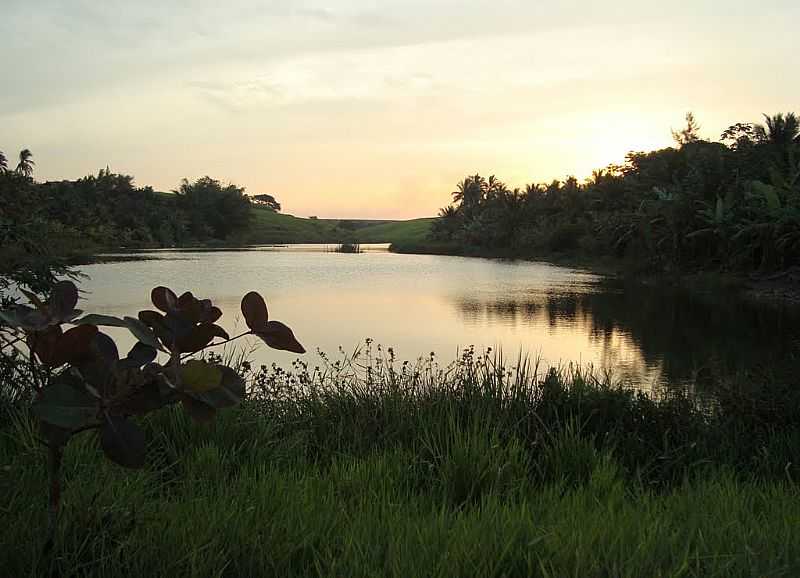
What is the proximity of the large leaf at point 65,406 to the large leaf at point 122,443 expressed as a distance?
0.15 ft

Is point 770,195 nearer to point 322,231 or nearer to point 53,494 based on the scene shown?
point 53,494

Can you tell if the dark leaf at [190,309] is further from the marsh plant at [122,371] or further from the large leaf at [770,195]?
the large leaf at [770,195]

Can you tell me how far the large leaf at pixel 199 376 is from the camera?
5.09 ft

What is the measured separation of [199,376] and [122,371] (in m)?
0.25

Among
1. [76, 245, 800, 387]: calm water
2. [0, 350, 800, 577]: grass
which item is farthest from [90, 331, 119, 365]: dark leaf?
[76, 245, 800, 387]: calm water

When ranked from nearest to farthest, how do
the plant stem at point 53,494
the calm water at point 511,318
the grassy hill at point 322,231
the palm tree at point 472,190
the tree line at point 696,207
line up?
the plant stem at point 53,494
the calm water at point 511,318
the tree line at point 696,207
the palm tree at point 472,190
the grassy hill at point 322,231

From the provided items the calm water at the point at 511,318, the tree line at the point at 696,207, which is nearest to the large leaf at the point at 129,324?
the calm water at the point at 511,318

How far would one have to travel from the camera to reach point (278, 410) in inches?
223

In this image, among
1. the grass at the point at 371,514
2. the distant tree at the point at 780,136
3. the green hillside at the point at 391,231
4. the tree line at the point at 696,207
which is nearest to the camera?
the grass at the point at 371,514

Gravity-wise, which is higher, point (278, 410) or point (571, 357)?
point (278, 410)

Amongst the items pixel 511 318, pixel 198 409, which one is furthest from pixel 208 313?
pixel 511 318

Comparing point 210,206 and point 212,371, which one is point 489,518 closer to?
point 212,371

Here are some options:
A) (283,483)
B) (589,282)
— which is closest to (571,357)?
(283,483)

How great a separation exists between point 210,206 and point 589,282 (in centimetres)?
7310
